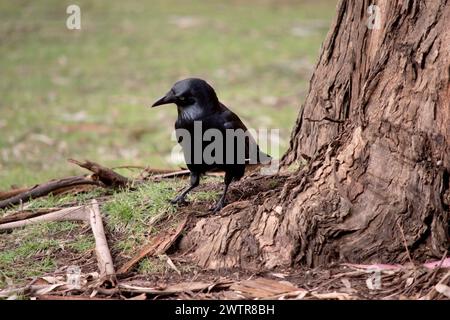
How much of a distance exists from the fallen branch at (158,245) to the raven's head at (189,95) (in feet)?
2.73

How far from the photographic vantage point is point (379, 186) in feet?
14.9

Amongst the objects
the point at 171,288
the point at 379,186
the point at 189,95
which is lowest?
the point at 171,288

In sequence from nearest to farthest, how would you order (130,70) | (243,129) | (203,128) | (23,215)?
(203,128)
(243,129)
(23,215)
(130,70)

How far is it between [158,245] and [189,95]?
1061 millimetres

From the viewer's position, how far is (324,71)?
231 inches

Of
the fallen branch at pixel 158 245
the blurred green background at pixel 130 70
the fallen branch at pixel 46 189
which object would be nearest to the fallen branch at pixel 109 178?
the fallen branch at pixel 46 189

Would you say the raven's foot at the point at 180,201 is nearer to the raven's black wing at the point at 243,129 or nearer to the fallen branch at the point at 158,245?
the fallen branch at the point at 158,245

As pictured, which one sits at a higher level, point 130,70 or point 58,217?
point 130,70

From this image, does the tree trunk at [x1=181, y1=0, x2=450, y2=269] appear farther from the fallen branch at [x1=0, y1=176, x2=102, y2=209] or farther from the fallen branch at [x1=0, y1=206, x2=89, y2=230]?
the fallen branch at [x1=0, y1=176, x2=102, y2=209]

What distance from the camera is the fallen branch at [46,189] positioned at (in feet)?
20.5

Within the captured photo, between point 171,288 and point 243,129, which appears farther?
point 243,129

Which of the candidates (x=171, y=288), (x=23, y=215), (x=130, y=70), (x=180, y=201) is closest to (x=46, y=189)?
(x=23, y=215)

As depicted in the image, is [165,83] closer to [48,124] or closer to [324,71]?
[48,124]

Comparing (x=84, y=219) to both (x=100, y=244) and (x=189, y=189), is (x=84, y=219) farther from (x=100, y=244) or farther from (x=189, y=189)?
(x=189, y=189)
